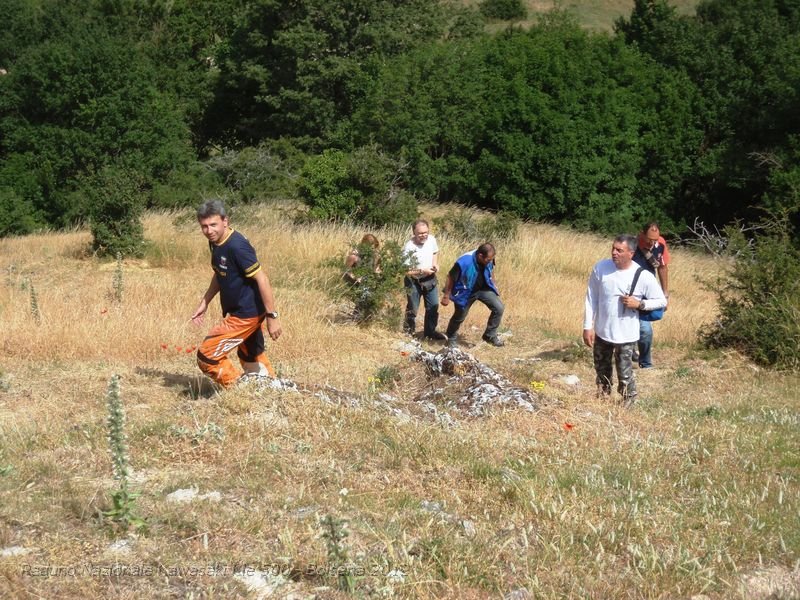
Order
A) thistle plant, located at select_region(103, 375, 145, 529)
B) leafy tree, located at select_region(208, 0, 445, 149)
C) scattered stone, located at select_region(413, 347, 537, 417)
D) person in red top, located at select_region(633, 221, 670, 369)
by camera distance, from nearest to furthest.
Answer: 1. thistle plant, located at select_region(103, 375, 145, 529)
2. scattered stone, located at select_region(413, 347, 537, 417)
3. person in red top, located at select_region(633, 221, 670, 369)
4. leafy tree, located at select_region(208, 0, 445, 149)

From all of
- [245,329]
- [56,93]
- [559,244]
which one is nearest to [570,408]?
[245,329]

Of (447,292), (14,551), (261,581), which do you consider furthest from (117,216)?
(261,581)

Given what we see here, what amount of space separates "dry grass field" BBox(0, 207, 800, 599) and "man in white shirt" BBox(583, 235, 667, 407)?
19.3 inches

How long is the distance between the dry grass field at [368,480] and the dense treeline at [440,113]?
1925cm

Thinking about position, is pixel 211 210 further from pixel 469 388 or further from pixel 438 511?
pixel 438 511

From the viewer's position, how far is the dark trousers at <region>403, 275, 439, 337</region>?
35.8 feet

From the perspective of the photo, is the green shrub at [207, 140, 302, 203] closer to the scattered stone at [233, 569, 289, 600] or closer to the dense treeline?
the dense treeline

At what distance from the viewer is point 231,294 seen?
656 centimetres

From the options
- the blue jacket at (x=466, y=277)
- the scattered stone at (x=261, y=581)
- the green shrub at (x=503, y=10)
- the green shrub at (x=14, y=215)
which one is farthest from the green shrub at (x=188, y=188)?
the green shrub at (x=503, y=10)

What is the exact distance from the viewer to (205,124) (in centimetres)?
3862

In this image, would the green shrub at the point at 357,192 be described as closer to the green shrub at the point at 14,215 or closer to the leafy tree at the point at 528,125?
the leafy tree at the point at 528,125

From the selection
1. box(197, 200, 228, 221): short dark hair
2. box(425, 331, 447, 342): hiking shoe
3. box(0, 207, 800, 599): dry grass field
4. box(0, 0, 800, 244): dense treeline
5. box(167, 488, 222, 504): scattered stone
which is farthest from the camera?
box(0, 0, 800, 244): dense treeline

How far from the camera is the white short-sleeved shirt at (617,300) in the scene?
25.1ft

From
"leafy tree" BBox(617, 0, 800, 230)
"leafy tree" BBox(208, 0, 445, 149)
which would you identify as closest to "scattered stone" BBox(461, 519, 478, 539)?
"leafy tree" BBox(208, 0, 445, 149)
